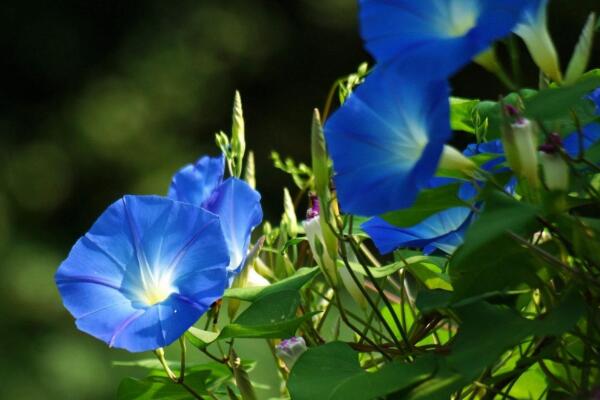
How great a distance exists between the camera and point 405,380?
457 millimetres

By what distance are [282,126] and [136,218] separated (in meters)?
4.86

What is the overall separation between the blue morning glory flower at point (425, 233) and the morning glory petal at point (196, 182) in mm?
147

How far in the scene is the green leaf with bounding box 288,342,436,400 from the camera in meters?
0.46

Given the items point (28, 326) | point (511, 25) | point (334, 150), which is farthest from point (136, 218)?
point (28, 326)

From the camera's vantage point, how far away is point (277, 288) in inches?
22.9

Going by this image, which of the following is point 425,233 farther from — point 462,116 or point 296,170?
point 296,170

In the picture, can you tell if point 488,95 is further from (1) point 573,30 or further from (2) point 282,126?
(2) point 282,126

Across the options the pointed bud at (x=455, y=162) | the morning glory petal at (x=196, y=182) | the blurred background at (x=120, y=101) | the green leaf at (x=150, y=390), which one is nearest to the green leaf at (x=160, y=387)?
the green leaf at (x=150, y=390)

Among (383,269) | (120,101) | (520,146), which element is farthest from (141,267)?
(120,101)

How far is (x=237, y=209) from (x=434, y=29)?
0.21 metres

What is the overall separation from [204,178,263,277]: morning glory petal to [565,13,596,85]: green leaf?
0.19 meters

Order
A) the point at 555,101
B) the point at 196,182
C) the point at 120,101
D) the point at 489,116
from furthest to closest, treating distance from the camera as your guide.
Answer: the point at 120,101, the point at 196,182, the point at 489,116, the point at 555,101

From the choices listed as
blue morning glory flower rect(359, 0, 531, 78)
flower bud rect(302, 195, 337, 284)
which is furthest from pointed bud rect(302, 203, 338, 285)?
blue morning glory flower rect(359, 0, 531, 78)

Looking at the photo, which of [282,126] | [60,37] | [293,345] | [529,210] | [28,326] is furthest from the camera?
[282,126]
